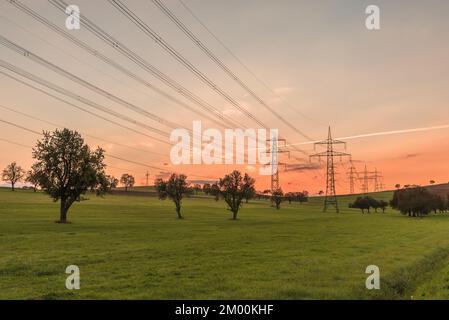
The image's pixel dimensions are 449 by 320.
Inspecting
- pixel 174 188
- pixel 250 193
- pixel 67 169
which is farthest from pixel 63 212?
pixel 250 193

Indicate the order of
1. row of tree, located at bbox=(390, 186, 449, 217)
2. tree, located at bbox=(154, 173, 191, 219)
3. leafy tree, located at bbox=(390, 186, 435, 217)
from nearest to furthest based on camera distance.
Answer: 1. tree, located at bbox=(154, 173, 191, 219)
2. leafy tree, located at bbox=(390, 186, 435, 217)
3. row of tree, located at bbox=(390, 186, 449, 217)

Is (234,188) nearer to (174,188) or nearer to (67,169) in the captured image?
(174,188)

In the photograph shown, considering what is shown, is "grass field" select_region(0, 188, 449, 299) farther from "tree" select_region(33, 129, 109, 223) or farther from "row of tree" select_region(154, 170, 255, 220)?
"row of tree" select_region(154, 170, 255, 220)

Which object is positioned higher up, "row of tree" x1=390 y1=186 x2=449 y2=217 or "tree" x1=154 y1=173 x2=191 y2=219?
"tree" x1=154 y1=173 x2=191 y2=219

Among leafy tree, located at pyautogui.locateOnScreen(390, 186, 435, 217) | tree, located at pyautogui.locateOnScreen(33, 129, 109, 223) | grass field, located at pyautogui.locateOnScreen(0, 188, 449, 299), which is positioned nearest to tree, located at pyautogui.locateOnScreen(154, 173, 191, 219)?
tree, located at pyautogui.locateOnScreen(33, 129, 109, 223)

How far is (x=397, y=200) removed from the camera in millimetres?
157250

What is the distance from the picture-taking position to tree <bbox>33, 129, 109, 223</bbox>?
73.8 metres

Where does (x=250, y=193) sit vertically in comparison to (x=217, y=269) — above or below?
above

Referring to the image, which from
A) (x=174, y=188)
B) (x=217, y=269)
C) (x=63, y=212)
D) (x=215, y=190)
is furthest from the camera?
(x=215, y=190)

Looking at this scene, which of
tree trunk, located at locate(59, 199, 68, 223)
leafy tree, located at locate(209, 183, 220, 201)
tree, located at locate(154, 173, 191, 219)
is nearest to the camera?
tree trunk, located at locate(59, 199, 68, 223)

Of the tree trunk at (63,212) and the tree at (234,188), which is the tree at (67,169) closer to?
the tree trunk at (63,212)

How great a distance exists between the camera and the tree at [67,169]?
73750 mm

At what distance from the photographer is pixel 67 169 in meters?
75.9
